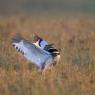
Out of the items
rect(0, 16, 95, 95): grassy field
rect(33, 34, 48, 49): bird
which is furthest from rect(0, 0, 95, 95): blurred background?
rect(33, 34, 48, 49): bird

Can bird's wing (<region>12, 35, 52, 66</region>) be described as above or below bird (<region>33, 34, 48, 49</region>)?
below

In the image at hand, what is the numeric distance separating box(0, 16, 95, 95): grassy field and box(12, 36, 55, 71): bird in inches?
4.6

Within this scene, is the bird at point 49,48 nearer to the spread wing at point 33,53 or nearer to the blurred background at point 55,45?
the spread wing at point 33,53

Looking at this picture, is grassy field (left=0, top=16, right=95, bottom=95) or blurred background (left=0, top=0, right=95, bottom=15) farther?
blurred background (left=0, top=0, right=95, bottom=15)

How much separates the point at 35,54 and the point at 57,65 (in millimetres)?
474

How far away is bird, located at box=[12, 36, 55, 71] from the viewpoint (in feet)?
28.2

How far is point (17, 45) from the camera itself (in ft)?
28.8

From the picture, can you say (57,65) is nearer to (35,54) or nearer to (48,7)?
→ (35,54)

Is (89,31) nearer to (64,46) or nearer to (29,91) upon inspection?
(64,46)

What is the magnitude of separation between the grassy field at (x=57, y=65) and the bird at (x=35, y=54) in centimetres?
12

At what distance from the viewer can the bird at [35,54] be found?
859 cm

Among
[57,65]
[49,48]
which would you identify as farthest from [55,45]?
[49,48]

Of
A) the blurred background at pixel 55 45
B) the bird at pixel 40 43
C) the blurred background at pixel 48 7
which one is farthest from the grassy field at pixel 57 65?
the blurred background at pixel 48 7

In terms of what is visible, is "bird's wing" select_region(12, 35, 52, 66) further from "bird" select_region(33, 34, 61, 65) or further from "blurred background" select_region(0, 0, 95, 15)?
"blurred background" select_region(0, 0, 95, 15)
